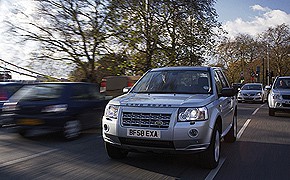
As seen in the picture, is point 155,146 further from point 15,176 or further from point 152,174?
point 15,176

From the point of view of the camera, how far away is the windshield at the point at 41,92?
8773mm

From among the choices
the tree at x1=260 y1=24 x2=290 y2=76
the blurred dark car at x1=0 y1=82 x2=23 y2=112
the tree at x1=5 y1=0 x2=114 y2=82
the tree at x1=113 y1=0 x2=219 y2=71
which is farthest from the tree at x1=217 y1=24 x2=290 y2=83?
the blurred dark car at x1=0 y1=82 x2=23 y2=112

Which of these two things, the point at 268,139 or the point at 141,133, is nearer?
the point at 141,133

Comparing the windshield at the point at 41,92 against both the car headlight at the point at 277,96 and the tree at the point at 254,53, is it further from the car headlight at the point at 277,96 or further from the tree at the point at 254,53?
the tree at the point at 254,53

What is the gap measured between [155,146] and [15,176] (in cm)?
220

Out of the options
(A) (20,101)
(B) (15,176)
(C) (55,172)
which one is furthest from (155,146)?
(A) (20,101)

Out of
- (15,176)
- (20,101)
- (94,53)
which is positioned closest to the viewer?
(15,176)

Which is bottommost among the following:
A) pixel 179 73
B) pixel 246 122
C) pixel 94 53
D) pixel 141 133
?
pixel 246 122

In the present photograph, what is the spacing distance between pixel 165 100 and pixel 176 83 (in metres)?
1.04

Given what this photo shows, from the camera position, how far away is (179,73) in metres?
7.03

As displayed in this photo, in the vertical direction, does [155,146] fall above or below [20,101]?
below

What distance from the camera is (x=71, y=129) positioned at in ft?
29.3

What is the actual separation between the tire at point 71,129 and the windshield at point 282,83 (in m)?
9.53

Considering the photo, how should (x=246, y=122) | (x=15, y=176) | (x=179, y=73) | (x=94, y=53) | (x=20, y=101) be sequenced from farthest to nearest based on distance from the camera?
1. (x=94, y=53)
2. (x=246, y=122)
3. (x=20, y=101)
4. (x=179, y=73)
5. (x=15, y=176)
